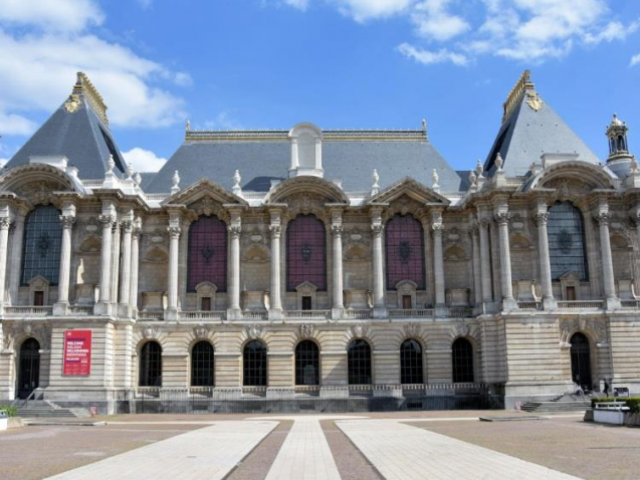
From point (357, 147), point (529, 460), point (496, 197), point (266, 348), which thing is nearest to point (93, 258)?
point (266, 348)

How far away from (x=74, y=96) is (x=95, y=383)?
2475 centimetres

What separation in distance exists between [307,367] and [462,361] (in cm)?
1134

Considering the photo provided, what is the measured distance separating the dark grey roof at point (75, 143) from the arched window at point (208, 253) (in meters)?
8.46

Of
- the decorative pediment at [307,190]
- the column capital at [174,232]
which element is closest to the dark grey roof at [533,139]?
the decorative pediment at [307,190]

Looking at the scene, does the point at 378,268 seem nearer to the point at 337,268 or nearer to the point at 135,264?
the point at 337,268

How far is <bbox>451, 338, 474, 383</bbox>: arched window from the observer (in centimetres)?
5275

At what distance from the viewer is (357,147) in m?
61.4

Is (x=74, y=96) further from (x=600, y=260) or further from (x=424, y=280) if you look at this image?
(x=600, y=260)

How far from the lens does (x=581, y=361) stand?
50812 millimetres

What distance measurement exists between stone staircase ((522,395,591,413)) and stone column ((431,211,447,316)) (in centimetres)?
975

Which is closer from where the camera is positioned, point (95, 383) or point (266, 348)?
point (95, 383)

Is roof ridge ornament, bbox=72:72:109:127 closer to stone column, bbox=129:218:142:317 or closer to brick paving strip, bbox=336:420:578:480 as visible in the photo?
stone column, bbox=129:218:142:317

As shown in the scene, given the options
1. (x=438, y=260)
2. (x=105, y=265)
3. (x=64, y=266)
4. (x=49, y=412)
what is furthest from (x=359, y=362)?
(x=64, y=266)

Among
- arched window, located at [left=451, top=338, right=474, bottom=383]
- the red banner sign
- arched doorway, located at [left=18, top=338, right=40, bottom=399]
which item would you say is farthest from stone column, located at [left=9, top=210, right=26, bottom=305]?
arched window, located at [left=451, top=338, right=474, bottom=383]
